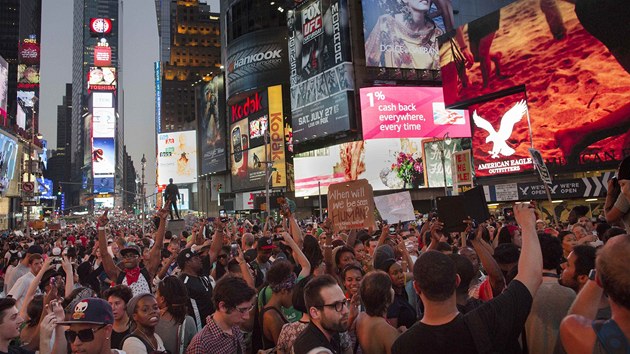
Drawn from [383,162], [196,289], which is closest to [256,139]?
[383,162]

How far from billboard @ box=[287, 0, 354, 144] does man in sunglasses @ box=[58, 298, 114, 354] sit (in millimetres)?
53037

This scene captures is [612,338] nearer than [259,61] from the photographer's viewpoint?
Yes

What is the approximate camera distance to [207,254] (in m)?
9.00

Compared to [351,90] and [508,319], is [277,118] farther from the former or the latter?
[508,319]

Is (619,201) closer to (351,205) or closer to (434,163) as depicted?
(351,205)

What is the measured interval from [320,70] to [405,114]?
11.6 m

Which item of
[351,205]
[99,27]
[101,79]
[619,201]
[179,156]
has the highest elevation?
[99,27]

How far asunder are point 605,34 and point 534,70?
17.8 feet

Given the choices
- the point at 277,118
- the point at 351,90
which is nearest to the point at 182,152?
the point at 277,118

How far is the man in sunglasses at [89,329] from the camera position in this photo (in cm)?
344

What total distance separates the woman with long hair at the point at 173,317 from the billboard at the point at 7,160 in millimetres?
62111

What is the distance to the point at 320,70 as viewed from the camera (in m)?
58.9

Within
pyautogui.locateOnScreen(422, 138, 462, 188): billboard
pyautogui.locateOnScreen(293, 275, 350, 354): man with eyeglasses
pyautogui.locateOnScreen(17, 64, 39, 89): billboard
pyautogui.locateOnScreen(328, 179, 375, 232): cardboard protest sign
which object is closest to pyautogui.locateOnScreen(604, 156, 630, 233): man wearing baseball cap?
pyautogui.locateOnScreen(293, 275, 350, 354): man with eyeglasses

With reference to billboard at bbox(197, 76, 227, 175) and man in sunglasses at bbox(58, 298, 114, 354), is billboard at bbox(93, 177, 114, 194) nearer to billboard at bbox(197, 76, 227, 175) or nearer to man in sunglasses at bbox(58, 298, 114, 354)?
billboard at bbox(197, 76, 227, 175)
